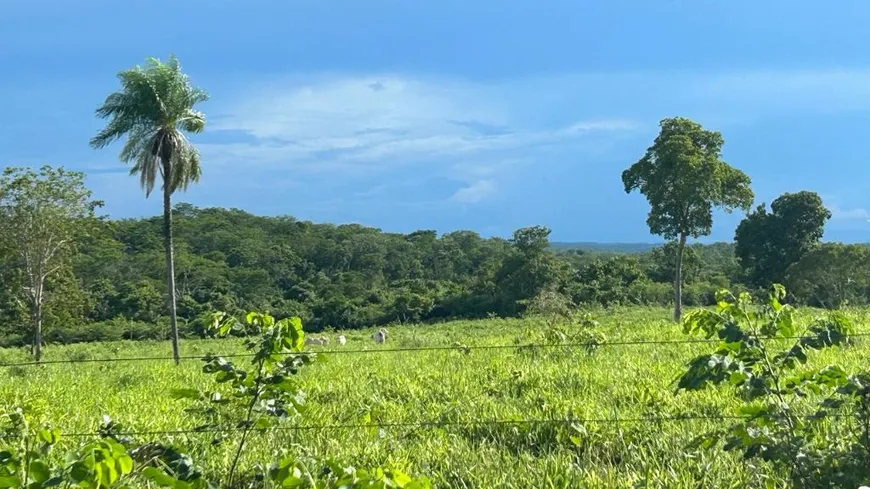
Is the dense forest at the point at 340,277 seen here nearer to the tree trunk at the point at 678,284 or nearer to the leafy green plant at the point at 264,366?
the tree trunk at the point at 678,284

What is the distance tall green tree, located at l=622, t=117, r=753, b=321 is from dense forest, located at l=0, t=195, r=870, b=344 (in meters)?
3.31

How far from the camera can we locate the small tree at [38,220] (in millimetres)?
21047

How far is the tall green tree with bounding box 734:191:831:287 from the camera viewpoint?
30734mm

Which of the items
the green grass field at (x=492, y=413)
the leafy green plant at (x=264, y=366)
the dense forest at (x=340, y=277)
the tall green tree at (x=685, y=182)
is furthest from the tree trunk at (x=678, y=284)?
the leafy green plant at (x=264, y=366)

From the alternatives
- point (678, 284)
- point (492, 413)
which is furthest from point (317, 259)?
point (492, 413)

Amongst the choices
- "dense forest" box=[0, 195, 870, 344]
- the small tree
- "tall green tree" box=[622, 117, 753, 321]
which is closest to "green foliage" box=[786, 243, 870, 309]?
"dense forest" box=[0, 195, 870, 344]

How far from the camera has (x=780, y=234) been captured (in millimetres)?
31609

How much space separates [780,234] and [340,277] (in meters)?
40.1

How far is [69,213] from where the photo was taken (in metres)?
22.0

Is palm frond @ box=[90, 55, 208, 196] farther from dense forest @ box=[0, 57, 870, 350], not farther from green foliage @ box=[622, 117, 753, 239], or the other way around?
green foliage @ box=[622, 117, 753, 239]

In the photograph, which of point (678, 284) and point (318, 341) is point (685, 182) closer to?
point (678, 284)

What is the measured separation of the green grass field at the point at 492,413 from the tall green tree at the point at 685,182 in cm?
1057

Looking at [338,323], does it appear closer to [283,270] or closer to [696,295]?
[283,270]

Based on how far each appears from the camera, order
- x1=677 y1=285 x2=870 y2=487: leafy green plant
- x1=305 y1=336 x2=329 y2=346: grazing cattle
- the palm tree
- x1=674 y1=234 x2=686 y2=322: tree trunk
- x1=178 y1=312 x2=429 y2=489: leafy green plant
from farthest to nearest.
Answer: x1=305 y1=336 x2=329 y2=346: grazing cattle < x1=674 y1=234 x2=686 y2=322: tree trunk < the palm tree < x1=178 y1=312 x2=429 y2=489: leafy green plant < x1=677 y1=285 x2=870 y2=487: leafy green plant
